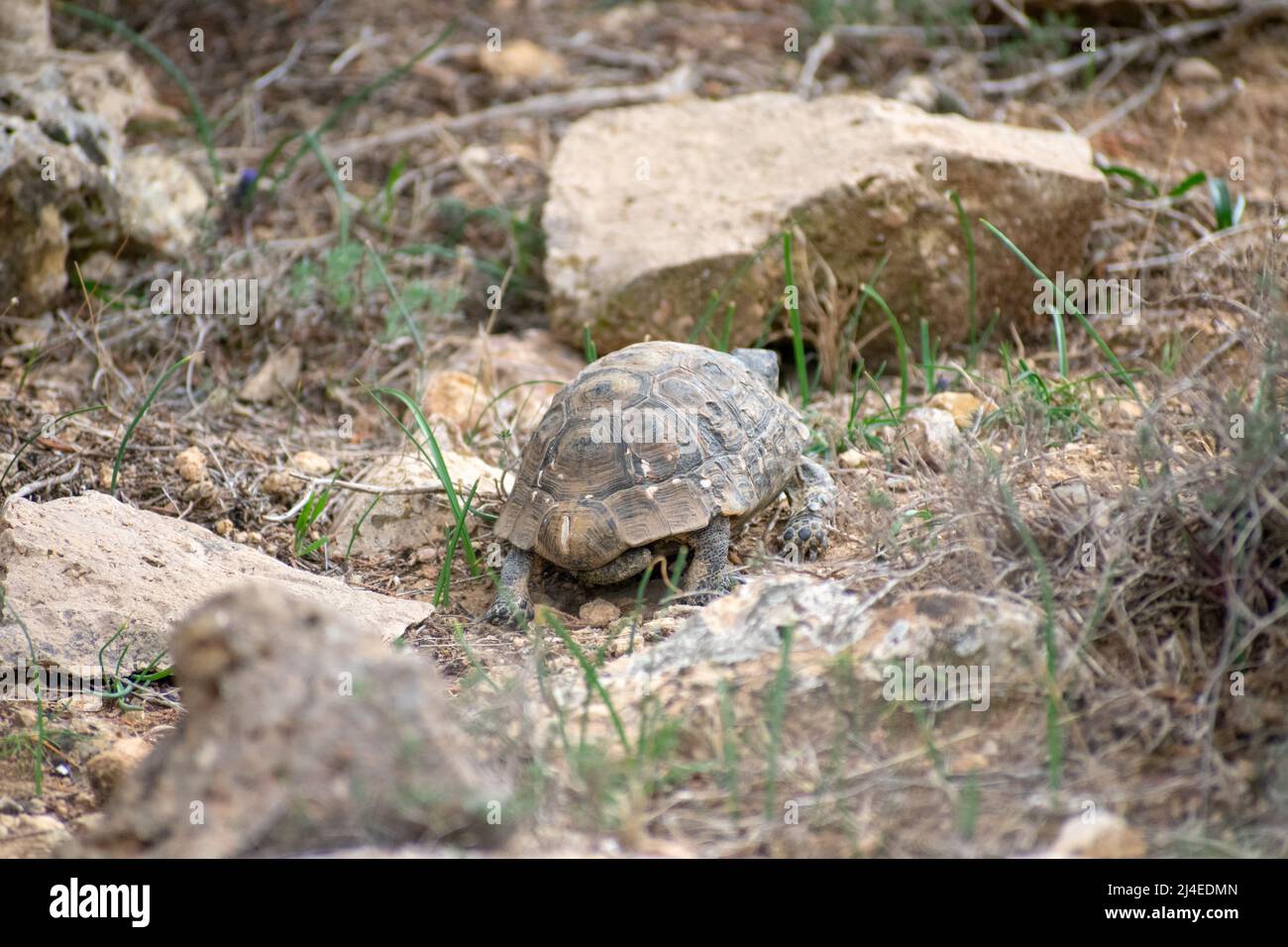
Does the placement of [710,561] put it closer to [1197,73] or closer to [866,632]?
[866,632]

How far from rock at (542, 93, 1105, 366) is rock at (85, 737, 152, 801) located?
302 centimetres

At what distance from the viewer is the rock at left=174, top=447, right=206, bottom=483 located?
439 centimetres

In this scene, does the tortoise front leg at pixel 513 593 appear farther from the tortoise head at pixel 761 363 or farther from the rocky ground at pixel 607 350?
the tortoise head at pixel 761 363

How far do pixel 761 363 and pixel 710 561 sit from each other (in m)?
0.93

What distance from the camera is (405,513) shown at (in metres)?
4.28

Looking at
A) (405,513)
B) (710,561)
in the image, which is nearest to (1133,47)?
(710,561)

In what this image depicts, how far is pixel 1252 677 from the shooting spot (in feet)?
8.24

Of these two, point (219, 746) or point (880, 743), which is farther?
point (880, 743)

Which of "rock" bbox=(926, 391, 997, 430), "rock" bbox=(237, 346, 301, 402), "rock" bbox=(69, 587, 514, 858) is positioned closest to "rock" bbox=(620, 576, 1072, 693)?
"rock" bbox=(69, 587, 514, 858)

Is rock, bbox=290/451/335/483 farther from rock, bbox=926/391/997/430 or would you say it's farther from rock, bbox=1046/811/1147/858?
rock, bbox=1046/811/1147/858

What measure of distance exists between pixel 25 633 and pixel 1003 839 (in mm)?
2579
